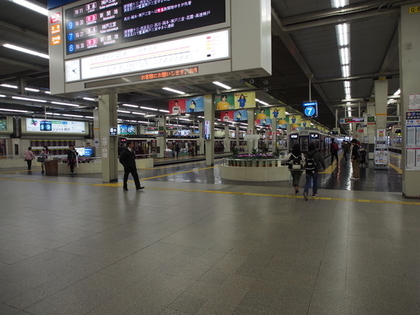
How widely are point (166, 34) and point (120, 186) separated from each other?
22.5ft

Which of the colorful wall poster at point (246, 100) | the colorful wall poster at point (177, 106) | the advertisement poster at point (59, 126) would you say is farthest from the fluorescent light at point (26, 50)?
the advertisement poster at point (59, 126)

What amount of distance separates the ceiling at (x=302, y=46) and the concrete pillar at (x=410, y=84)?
32.5 inches

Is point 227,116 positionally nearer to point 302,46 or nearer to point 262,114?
point 262,114

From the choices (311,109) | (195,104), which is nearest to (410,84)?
(311,109)

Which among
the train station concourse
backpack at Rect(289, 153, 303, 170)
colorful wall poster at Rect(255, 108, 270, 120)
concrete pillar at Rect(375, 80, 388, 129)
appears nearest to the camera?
the train station concourse

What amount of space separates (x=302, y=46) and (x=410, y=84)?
6.06 m

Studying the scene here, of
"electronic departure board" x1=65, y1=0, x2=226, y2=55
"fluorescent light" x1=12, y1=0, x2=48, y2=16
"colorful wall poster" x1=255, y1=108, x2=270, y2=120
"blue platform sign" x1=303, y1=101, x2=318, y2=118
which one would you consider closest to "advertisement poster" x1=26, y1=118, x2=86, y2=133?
"colorful wall poster" x1=255, y1=108, x2=270, y2=120

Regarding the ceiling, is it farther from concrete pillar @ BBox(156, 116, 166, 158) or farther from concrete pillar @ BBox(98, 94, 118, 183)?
concrete pillar @ BBox(156, 116, 166, 158)

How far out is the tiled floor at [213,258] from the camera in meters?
2.72

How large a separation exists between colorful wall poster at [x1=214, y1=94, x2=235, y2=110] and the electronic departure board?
42.6 ft

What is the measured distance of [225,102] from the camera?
19.2 m

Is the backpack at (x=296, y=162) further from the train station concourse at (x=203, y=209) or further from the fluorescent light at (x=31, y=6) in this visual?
the fluorescent light at (x=31, y=6)

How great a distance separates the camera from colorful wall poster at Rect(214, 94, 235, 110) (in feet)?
61.8

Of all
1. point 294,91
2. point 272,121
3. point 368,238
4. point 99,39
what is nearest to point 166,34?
point 99,39
